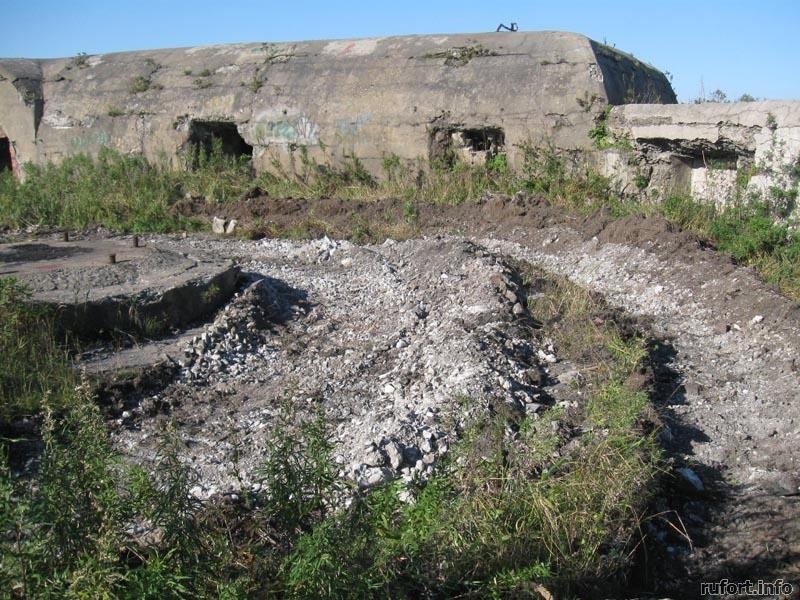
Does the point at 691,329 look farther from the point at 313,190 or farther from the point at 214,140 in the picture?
the point at 214,140

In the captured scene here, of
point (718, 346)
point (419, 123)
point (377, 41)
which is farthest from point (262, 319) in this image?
point (377, 41)

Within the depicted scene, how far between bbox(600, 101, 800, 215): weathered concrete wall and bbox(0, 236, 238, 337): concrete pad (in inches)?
188

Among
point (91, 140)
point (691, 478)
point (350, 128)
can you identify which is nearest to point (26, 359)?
point (691, 478)

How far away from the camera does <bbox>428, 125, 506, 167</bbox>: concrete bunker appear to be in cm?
983

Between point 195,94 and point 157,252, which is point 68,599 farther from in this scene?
point 195,94

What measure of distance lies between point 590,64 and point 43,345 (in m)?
6.92

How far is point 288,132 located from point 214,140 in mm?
1154

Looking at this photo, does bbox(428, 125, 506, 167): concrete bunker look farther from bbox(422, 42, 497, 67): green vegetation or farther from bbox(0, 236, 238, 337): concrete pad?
bbox(0, 236, 238, 337): concrete pad

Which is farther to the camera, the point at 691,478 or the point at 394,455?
the point at 691,478

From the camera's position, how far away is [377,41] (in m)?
10.8

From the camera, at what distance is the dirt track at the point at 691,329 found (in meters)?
3.38

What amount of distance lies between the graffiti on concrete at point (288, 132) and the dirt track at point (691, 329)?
1259 mm

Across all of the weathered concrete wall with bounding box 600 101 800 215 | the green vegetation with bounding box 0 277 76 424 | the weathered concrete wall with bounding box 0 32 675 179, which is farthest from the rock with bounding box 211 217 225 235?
the weathered concrete wall with bounding box 600 101 800 215

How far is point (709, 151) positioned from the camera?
8188mm
